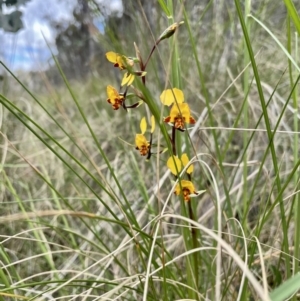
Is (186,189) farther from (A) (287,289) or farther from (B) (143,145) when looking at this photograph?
(A) (287,289)

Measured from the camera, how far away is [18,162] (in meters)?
1.35

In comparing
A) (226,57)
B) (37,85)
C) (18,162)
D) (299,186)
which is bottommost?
(299,186)

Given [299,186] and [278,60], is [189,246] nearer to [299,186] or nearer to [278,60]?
[299,186]

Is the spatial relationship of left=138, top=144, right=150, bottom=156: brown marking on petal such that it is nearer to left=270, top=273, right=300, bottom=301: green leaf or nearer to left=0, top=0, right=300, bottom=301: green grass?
left=0, top=0, right=300, bottom=301: green grass

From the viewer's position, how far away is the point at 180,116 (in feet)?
1.54

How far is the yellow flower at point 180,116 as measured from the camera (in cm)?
47

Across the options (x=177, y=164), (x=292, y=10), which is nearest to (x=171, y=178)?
(x=177, y=164)

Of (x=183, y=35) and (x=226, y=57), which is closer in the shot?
(x=226, y=57)

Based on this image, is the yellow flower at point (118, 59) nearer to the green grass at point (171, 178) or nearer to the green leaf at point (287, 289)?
the green grass at point (171, 178)

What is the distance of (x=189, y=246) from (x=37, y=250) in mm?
560

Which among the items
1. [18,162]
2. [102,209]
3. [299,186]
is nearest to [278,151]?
[102,209]

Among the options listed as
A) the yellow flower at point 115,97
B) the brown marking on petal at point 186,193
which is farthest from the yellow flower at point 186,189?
the yellow flower at point 115,97

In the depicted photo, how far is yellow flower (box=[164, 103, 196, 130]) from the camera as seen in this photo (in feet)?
1.55

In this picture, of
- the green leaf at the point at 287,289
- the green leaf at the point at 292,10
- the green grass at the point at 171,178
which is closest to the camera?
the green leaf at the point at 287,289
